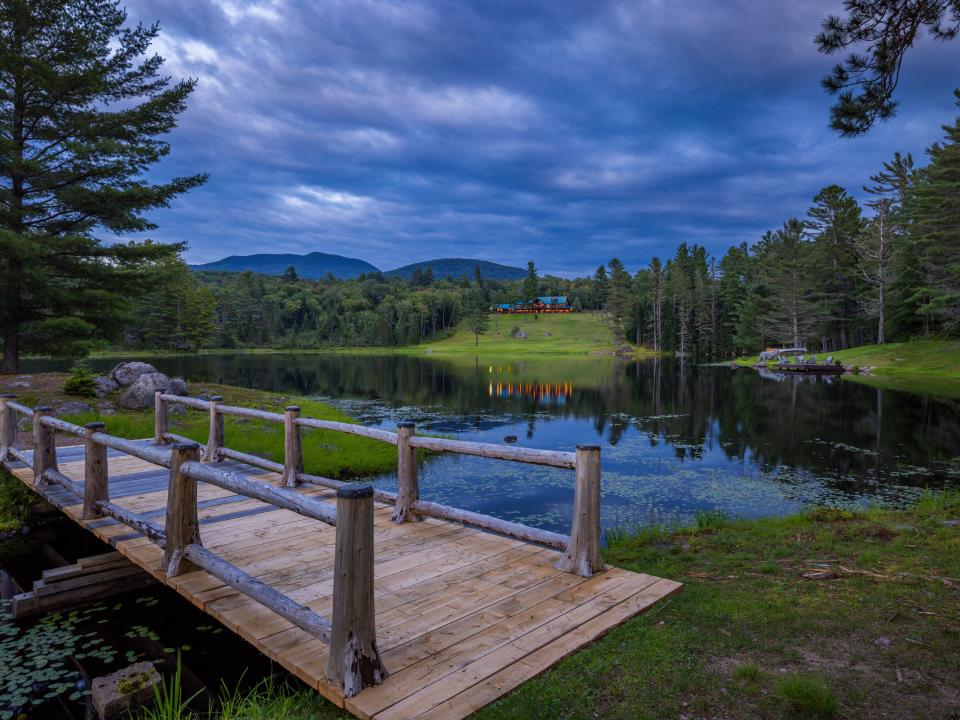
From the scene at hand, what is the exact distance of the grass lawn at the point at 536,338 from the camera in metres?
112

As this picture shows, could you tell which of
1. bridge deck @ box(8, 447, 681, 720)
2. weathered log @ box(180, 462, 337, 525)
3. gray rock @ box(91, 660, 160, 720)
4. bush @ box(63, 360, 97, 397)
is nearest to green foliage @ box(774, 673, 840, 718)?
bridge deck @ box(8, 447, 681, 720)

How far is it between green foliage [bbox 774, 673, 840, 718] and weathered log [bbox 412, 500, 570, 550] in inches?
97.7

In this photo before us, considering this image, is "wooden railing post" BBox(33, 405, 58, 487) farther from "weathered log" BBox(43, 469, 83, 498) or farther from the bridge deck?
the bridge deck

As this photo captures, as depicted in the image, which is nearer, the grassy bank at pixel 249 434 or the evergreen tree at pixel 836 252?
the grassy bank at pixel 249 434

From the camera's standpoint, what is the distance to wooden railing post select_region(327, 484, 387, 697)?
12.0 feet

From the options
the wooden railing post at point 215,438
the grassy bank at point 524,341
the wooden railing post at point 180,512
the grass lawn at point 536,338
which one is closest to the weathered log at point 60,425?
the wooden railing post at point 215,438

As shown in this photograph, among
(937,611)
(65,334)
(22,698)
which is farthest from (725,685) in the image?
(65,334)

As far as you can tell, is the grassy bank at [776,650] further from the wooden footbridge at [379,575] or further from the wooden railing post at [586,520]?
the wooden railing post at [586,520]

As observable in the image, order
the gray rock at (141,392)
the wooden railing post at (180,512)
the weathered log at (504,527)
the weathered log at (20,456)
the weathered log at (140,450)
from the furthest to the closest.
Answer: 1. the gray rock at (141,392)
2. the weathered log at (20,456)
3. the weathered log at (504,527)
4. the weathered log at (140,450)
5. the wooden railing post at (180,512)

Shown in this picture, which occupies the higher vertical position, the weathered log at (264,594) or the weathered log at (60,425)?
the weathered log at (60,425)

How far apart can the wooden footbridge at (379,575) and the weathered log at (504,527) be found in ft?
0.06

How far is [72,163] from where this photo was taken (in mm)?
20516

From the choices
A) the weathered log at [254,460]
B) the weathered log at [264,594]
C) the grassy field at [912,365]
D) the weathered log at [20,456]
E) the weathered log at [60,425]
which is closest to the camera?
the weathered log at [264,594]

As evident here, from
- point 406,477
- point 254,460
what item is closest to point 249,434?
point 254,460
